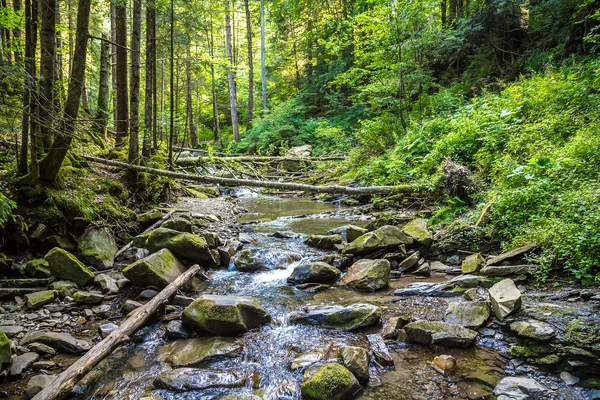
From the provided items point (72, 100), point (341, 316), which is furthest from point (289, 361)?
point (72, 100)

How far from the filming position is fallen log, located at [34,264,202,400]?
3.16 meters

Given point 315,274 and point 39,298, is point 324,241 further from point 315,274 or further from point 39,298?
point 39,298

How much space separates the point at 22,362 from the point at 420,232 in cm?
670

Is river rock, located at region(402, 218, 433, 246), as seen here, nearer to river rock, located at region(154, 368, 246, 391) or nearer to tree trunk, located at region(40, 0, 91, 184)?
river rock, located at region(154, 368, 246, 391)

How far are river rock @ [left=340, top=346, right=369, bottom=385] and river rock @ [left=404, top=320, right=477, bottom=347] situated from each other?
2.30 ft

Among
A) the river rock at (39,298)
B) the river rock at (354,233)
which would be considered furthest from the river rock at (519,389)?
the river rock at (39,298)

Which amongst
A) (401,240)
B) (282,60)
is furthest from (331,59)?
(401,240)

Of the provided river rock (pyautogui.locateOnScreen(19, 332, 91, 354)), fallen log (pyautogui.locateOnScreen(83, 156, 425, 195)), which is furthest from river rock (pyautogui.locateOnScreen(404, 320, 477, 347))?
fallen log (pyautogui.locateOnScreen(83, 156, 425, 195))

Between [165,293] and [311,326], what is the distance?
7.88 ft

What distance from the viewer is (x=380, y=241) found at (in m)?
6.86

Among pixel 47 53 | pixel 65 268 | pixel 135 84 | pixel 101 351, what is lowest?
pixel 101 351

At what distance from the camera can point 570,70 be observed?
922 cm

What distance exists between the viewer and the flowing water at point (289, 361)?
11.4ft

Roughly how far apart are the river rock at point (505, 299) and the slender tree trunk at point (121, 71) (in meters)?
10.2
